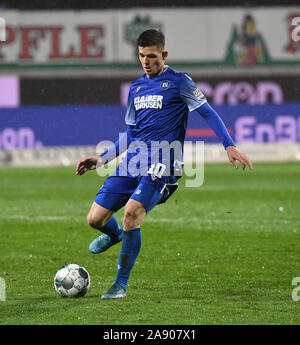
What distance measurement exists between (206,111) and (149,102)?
473mm

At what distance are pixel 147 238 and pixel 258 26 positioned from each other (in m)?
20.5

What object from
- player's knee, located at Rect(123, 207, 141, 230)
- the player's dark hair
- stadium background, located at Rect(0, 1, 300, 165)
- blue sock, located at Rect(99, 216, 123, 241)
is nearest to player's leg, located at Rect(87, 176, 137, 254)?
blue sock, located at Rect(99, 216, 123, 241)

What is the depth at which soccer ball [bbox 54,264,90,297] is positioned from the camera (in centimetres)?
595

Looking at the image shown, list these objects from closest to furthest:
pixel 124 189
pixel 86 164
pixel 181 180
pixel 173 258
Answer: pixel 124 189 < pixel 86 164 < pixel 173 258 < pixel 181 180

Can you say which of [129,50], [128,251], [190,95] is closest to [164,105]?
[190,95]

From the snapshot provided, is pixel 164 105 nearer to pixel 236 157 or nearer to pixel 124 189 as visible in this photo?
pixel 124 189

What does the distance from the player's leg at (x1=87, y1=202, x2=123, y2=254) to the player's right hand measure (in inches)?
11.2

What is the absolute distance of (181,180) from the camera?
17.4 meters

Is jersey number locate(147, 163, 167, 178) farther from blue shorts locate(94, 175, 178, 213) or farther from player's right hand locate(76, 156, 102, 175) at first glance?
player's right hand locate(76, 156, 102, 175)

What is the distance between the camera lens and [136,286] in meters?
6.45

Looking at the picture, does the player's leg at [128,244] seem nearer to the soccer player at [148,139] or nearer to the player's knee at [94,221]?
the soccer player at [148,139]
